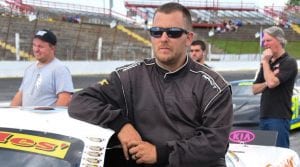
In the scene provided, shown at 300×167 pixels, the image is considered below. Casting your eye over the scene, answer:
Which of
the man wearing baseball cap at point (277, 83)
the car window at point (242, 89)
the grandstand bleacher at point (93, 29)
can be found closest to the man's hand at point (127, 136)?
the man wearing baseball cap at point (277, 83)

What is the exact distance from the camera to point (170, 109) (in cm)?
283

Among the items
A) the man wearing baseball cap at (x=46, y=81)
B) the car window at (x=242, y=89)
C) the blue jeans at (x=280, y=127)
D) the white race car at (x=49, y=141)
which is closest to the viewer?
the white race car at (x=49, y=141)

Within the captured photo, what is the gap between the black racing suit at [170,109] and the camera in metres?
2.73

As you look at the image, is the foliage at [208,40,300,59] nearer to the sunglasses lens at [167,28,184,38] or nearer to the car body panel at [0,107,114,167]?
the sunglasses lens at [167,28,184,38]

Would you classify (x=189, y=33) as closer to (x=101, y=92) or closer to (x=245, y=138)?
(x=101, y=92)

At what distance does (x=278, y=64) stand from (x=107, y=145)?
3206 millimetres

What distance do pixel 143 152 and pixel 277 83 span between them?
10.0ft

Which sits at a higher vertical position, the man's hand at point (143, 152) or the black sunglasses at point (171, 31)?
the black sunglasses at point (171, 31)

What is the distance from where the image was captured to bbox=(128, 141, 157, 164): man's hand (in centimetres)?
272

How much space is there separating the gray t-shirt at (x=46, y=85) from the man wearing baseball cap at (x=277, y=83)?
2006 millimetres

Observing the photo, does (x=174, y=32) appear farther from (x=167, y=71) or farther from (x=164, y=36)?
(x=167, y=71)

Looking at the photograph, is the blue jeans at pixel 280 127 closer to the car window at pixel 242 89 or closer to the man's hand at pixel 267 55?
the man's hand at pixel 267 55

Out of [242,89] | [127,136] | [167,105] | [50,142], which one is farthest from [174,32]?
[242,89]

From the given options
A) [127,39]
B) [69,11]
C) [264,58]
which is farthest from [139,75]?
[69,11]
